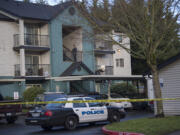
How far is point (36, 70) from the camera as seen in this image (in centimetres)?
3462

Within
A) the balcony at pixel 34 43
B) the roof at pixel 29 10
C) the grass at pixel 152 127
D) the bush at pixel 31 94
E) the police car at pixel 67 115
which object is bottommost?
the grass at pixel 152 127

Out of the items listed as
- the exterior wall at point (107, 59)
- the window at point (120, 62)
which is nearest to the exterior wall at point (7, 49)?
the exterior wall at point (107, 59)

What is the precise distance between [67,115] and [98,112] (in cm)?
191

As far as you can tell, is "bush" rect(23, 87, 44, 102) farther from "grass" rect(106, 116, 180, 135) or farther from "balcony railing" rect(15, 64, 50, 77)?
"grass" rect(106, 116, 180, 135)

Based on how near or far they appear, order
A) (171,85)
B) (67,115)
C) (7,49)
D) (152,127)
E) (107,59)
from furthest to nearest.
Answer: (107,59)
(7,49)
(171,85)
(67,115)
(152,127)

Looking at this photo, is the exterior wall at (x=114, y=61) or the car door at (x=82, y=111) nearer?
the car door at (x=82, y=111)

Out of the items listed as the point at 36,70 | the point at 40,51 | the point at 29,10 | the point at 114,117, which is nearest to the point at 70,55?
the point at 40,51

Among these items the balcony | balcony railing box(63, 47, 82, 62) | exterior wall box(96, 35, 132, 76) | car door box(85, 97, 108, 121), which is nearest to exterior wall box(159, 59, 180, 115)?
car door box(85, 97, 108, 121)

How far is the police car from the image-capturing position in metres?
16.2

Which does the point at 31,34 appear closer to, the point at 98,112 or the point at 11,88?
the point at 11,88

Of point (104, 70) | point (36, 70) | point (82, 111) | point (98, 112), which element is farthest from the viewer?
point (104, 70)

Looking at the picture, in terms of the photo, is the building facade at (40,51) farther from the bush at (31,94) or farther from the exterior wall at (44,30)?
the bush at (31,94)

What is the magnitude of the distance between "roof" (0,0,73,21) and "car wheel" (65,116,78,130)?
18.6 m

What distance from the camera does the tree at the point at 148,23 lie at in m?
16.7
